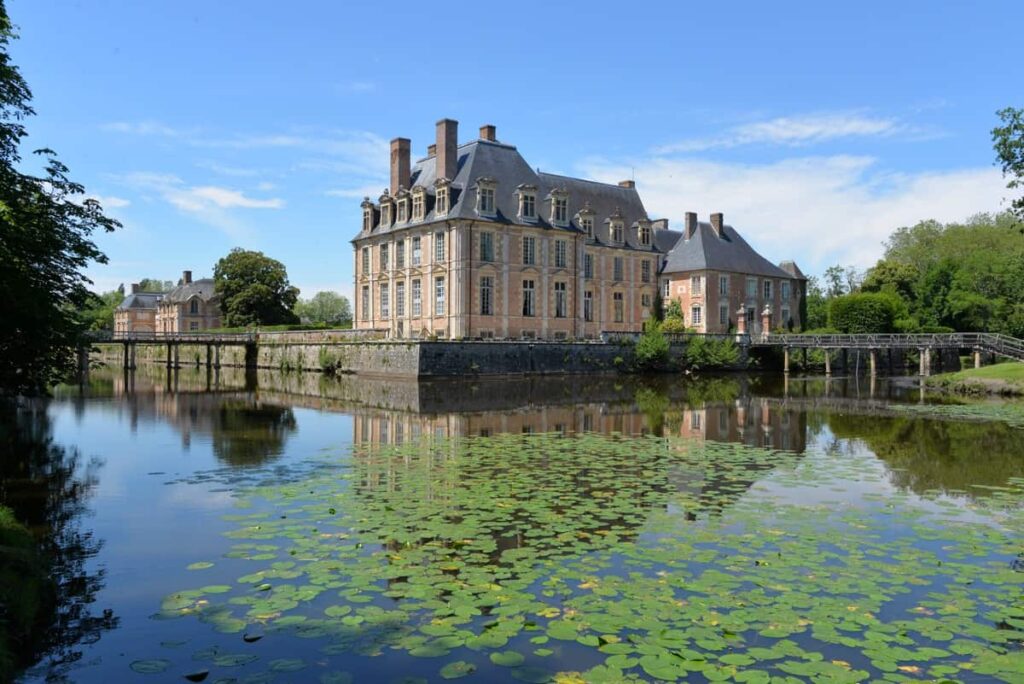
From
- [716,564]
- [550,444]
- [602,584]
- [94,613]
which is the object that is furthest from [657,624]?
[550,444]

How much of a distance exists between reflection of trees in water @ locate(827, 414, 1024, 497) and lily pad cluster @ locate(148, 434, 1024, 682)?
32.5 inches

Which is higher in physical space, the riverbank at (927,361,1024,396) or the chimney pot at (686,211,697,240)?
the chimney pot at (686,211,697,240)

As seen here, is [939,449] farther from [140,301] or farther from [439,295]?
[140,301]

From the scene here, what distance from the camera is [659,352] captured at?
127 ft

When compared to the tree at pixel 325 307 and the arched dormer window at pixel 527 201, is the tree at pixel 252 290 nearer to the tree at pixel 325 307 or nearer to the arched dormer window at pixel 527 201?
the arched dormer window at pixel 527 201

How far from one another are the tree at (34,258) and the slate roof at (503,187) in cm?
2295

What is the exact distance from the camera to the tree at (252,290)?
58.4m

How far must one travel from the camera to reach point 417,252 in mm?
38312

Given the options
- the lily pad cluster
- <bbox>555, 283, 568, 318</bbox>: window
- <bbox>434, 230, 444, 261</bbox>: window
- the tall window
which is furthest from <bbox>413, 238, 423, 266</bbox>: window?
the lily pad cluster

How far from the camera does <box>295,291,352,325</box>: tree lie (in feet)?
348

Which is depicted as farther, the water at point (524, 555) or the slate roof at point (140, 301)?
the slate roof at point (140, 301)

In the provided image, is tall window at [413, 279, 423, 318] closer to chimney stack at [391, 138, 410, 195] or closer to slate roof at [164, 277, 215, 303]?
chimney stack at [391, 138, 410, 195]

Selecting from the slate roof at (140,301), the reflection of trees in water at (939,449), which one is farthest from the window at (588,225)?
the slate roof at (140,301)

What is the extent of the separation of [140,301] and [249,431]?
248 ft
